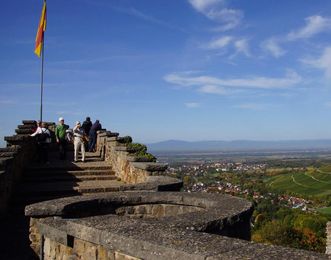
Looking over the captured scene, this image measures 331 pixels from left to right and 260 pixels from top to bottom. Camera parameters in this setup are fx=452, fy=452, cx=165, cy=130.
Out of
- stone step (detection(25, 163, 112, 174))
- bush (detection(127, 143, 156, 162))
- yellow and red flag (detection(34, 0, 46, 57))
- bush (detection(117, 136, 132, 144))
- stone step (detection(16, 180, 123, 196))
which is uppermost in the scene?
yellow and red flag (detection(34, 0, 46, 57))

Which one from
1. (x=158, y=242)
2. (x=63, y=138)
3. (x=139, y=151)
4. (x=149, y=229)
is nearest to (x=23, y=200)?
(x=139, y=151)

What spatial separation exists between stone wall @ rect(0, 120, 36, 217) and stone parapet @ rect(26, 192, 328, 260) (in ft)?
10.9

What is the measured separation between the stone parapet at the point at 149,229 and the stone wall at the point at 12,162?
10.9 feet

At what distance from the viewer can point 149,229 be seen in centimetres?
400

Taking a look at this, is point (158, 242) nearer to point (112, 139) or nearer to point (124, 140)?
point (124, 140)

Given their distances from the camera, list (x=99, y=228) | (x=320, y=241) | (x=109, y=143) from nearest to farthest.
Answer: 1. (x=99, y=228)
2. (x=109, y=143)
3. (x=320, y=241)

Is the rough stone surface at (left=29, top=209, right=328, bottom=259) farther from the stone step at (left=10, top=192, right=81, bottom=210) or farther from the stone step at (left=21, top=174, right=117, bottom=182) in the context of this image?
the stone step at (left=21, top=174, right=117, bottom=182)

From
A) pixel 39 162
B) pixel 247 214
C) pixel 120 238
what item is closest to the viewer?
pixel 120 238

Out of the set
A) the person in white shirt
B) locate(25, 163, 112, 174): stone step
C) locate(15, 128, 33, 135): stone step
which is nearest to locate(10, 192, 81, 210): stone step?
locate(25, 163, 112, 174): stone step

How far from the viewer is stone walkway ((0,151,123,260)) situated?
745cm

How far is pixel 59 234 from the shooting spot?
4867mm

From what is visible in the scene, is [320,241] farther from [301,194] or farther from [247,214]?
[301,194]

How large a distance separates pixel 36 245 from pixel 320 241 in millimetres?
31487

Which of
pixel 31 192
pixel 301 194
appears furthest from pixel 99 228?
pixel 301 194
